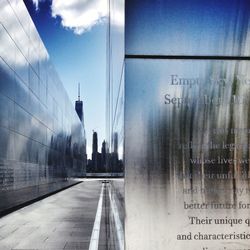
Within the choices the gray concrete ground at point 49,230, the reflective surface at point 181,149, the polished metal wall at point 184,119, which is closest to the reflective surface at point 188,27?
the polished metal wall at point 184,119

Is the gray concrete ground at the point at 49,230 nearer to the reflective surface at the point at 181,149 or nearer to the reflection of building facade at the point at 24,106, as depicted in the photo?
the reflection of building facade at the point at 24,106

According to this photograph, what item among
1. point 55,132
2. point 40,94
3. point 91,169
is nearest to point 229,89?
point 40,94

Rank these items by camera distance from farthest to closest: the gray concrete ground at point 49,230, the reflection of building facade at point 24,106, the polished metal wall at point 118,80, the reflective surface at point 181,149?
the reflection of building facade at point 24,106, the gray concrete ground at point 49,230, the polished metal wall at point 118,80, the reflective surface at point 181,149

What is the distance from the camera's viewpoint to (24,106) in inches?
671

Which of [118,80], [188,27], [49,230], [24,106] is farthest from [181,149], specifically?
[24,106]

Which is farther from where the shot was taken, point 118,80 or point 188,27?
point 118,80

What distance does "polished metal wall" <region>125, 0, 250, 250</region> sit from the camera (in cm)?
356

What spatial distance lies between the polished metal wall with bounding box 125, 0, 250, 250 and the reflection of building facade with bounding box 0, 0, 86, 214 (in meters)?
10.5

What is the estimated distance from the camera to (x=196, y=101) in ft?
12.0

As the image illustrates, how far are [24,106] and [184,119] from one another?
14.3 metres

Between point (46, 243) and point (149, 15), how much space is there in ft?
21.1

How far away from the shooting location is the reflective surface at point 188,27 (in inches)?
145

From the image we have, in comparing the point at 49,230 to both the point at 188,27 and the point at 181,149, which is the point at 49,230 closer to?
the point at 181,149

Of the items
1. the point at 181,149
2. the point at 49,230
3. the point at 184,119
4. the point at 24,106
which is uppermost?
the point at 24,106
